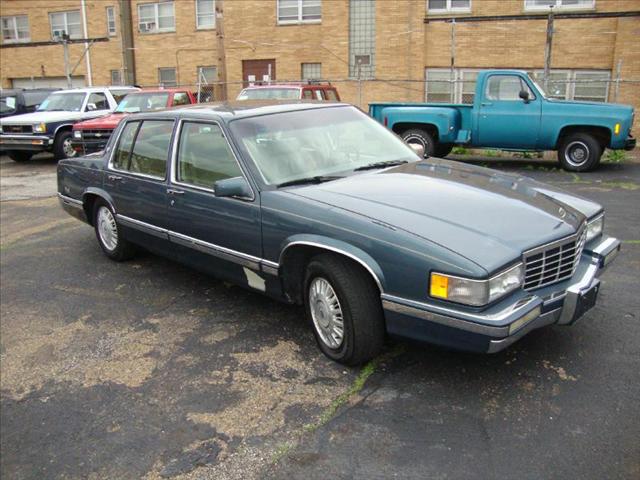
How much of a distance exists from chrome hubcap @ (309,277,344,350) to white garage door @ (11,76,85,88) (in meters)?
25.1

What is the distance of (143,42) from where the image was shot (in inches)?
930

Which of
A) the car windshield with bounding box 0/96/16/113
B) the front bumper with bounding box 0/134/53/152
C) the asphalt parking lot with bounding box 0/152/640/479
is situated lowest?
the asphalt parking lot with bounding box 0/152/640/479

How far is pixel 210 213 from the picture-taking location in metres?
4.46

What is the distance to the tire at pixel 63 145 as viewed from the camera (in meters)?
14.5

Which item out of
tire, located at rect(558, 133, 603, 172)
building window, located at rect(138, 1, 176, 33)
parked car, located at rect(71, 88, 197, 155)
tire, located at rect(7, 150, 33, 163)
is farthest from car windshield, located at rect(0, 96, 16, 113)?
tire, located at rect(558, 133, 603, 172)

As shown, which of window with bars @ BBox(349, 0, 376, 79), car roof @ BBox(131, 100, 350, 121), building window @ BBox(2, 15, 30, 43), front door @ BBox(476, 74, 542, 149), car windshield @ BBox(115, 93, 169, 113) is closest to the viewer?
car roof @ BBox(131, 100, 350, 121)

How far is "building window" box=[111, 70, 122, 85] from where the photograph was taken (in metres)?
24.6

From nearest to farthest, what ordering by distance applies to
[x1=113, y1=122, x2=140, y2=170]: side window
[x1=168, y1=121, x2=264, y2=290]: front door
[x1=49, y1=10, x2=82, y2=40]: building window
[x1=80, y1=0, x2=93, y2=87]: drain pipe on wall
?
1. [x1=168, y1=121, x2=264, y2=290]: front door
2. [x1=113, y1=122, x2=140, y2=170]: side window
3. [x1=80, y1=0, x2=93, y2=87]: drain pipe on wall
4. [x1=49, y1=10, x2=82, y2=40]: building window

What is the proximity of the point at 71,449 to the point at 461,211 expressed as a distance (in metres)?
2.51

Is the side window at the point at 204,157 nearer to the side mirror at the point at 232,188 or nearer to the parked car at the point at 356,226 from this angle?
the parked car at the point at 356,226

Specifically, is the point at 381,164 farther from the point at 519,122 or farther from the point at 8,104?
the point at 8,104

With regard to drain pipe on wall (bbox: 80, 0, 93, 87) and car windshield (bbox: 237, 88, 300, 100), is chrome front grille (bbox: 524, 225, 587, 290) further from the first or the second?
drain pipe on wall (bbox: 80, 0, 93, 87)

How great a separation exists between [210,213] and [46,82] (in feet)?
85.3

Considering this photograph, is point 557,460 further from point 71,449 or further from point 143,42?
point 143,42
